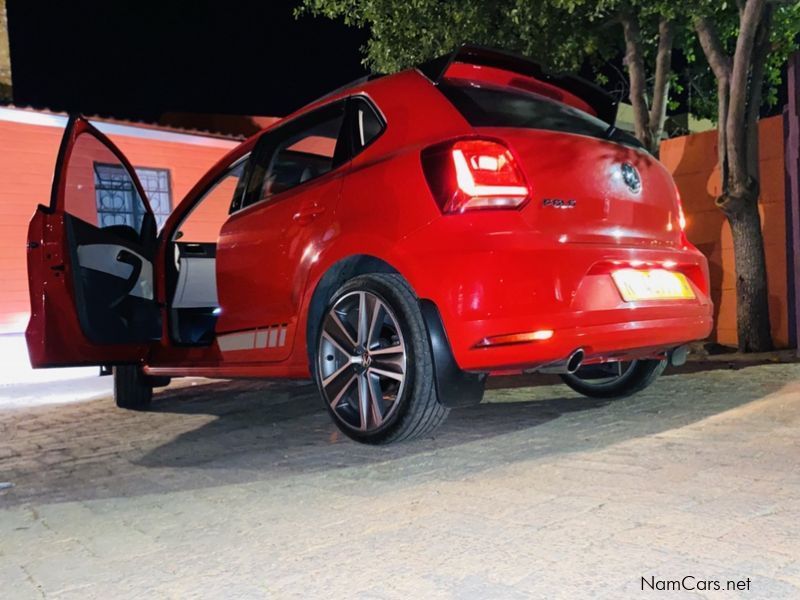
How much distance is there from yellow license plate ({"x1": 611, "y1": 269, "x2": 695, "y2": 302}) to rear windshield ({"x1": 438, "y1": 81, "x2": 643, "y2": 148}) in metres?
0.75

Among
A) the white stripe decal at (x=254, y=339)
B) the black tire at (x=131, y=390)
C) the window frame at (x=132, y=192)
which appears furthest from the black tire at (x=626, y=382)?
the window frame at (x=132, y=192)

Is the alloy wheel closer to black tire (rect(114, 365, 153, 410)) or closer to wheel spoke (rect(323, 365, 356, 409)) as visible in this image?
wheel spoke (rect(323, 365, 356, 409))

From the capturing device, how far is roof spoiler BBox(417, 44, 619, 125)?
3693 mm

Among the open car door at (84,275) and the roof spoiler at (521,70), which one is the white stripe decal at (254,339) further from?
the roof spoiler at (521,70)

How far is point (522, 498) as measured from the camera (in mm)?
2793

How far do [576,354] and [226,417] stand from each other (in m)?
2.94

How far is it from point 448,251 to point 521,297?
37 centimetres

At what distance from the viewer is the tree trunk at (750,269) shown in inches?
285

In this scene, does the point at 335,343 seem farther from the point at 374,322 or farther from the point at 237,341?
the point at 237,341

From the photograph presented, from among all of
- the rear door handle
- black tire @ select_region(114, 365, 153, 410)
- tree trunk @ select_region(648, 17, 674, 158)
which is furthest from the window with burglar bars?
tree trunk @ select_region(648, 17, 674, 158)

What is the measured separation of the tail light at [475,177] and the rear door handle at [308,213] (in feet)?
2.66

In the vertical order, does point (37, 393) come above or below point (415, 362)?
below

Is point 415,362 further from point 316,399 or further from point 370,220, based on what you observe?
point 316,399

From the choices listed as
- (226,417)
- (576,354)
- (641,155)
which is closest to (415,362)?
(576,354)
